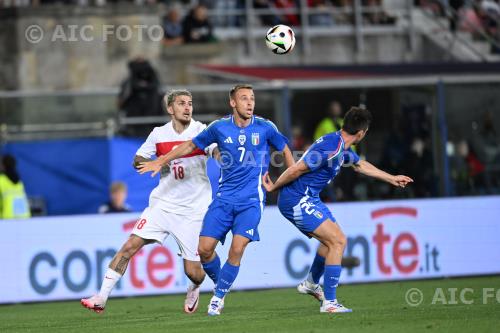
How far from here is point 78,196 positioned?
857 inches

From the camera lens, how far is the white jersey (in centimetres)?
1410

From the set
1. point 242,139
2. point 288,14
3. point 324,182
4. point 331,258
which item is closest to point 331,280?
point 331,258

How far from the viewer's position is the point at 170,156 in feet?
44.1

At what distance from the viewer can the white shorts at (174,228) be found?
1406cm

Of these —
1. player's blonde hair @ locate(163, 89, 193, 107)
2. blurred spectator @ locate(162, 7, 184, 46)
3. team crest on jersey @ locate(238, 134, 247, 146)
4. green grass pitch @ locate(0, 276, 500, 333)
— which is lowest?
green grass pitch @ locate(0, 276, 500, 333)

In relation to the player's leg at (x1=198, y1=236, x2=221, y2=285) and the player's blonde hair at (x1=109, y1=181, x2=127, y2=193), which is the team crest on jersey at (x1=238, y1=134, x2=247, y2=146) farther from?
the player's blonde hair at (x1=109, y1=181, x2=127, y2=193)

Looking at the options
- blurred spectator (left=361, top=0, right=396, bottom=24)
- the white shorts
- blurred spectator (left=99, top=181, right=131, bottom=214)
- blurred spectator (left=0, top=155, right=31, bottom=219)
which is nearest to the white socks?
the white shorts

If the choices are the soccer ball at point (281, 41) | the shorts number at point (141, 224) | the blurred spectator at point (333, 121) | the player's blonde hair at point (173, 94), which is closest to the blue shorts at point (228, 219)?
the shorts number at point (141, 224)

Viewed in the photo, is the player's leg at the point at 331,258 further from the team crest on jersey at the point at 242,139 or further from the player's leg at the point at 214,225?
the team crest on jersey at the point at 242,139

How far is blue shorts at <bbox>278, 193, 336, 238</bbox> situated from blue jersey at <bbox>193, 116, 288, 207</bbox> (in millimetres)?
357

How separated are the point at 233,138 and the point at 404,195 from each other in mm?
10386

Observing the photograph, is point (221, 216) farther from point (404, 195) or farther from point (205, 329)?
point (404, 195)

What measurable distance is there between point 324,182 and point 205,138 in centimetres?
136

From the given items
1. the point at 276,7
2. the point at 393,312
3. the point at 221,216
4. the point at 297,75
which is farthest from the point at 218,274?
the point at 276,7
